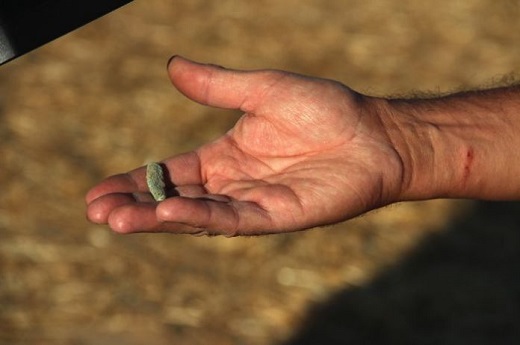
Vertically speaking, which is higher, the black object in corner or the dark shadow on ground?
the black object in corner

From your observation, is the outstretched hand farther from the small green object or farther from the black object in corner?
the black object in corner

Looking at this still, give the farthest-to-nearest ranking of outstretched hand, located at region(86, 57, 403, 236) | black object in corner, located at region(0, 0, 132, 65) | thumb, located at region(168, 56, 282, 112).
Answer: thumb, located at region(168, 56, 282, 112) → outstretched hand, located at region(86, 57, 403, 236) → black object in corner, located at region(0, 0, 132, 65)

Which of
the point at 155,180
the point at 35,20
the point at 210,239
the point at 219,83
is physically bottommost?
the point at 210,239

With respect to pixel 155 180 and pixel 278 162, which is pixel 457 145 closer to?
pixel 278 162

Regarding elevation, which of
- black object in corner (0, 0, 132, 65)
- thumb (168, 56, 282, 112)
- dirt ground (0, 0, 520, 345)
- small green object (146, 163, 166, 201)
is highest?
black object in corner (0, 0, 132, 65)

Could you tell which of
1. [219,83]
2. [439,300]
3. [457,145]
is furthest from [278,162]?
[439,300]

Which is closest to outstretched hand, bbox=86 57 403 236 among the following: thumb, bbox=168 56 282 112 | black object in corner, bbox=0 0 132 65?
thumb, bbox=168 56 282 112
